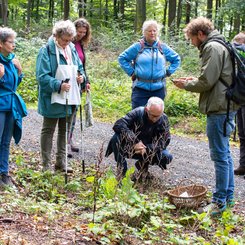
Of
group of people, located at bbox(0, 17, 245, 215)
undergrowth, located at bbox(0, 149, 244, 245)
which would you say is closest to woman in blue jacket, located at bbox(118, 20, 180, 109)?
group of people, located at bbox(0, 17, 245, 215)

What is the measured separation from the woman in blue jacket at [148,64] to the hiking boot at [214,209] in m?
2.08

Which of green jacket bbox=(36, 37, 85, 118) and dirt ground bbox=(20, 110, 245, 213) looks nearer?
green jacket bbox=(36, 37, 85, 118)

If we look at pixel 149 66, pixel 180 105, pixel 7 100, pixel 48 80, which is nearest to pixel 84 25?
pixel 149 66

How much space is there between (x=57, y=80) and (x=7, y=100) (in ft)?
2.53

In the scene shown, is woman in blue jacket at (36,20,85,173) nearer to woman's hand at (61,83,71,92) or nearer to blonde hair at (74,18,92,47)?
woman's hand at (61,83,71,92)

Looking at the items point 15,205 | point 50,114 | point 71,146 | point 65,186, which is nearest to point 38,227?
point 15,205

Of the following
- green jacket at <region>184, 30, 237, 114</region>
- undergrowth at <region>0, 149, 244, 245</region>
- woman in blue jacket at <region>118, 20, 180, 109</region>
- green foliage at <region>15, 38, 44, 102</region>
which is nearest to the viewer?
undergrowth at <region>0, 149, 244, 245</region>

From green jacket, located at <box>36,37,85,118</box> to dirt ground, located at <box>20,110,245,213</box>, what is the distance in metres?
0.75

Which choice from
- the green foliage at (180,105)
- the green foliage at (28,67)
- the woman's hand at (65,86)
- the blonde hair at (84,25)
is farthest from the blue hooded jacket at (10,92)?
the green foliage at (28,67)

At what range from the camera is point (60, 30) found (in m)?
5.37

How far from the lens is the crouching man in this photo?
545 cm

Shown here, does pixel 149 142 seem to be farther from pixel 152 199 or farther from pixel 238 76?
pixel 238 76

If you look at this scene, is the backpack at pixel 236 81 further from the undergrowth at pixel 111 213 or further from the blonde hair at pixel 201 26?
the undergrowth at pixel 111 213

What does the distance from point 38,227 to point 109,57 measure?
1387 cm
